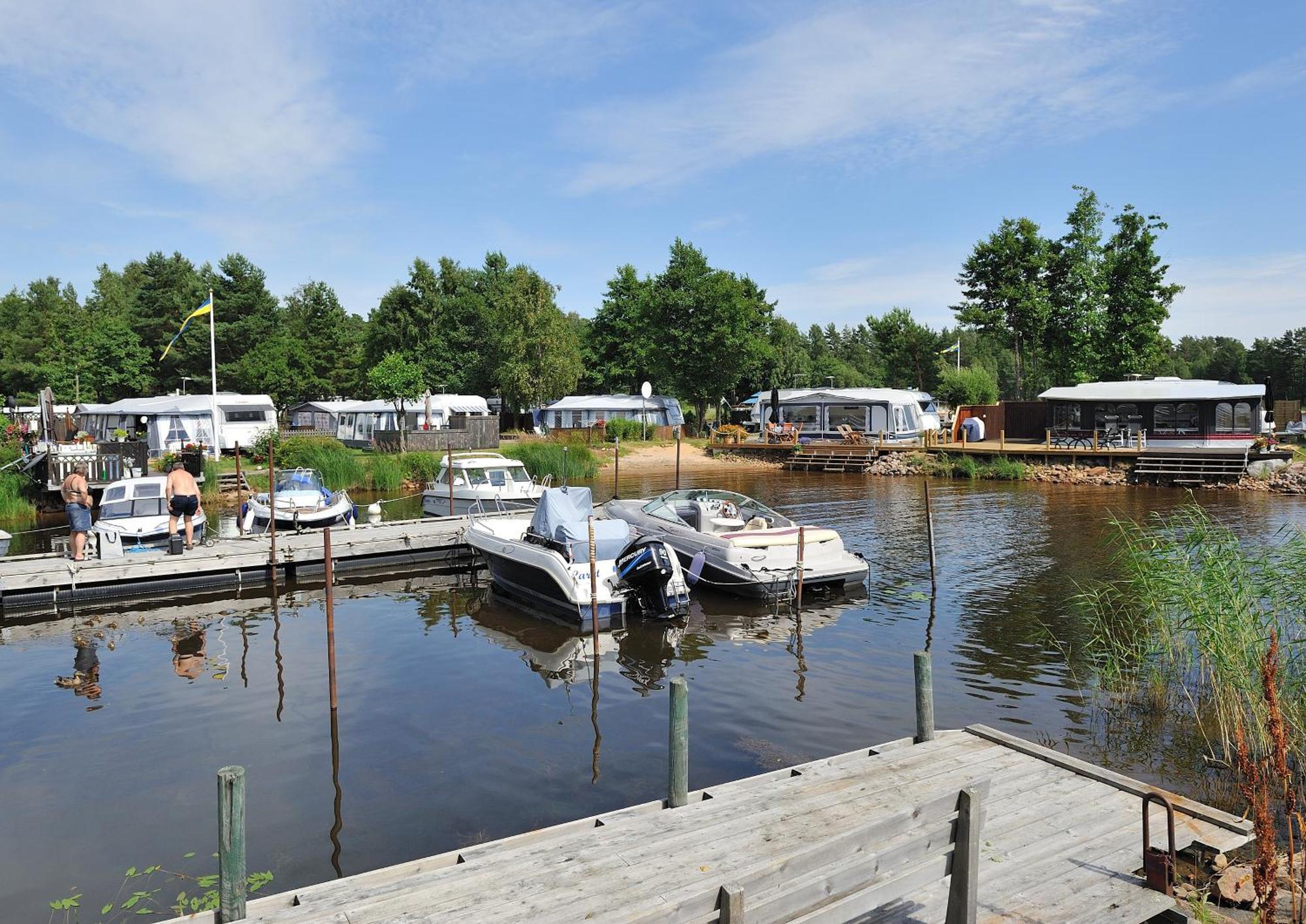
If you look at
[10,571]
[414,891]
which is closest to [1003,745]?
[414,891]

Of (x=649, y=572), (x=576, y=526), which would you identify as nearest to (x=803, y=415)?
(x=576, y=526)

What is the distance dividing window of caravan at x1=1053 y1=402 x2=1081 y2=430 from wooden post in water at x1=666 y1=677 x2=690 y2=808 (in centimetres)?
4284

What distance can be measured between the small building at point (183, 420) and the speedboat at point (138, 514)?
18.3 metres

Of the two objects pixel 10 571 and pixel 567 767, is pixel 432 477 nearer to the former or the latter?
pixel 10 571

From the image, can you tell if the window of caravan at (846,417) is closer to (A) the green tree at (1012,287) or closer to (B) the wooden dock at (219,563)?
(A) the green tree at (1012,287)

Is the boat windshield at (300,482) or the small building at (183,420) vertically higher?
the small building at (183,420)

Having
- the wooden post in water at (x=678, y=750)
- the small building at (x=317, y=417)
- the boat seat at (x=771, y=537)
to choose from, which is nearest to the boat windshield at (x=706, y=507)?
the boat seat at (x=771, y=537)

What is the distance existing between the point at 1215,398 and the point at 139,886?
43442 millimetres

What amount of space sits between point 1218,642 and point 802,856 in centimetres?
682

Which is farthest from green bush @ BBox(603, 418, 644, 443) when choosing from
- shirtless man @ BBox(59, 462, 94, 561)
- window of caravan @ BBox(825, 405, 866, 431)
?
shirtless man @ BBox(59, 462, 94, 561)

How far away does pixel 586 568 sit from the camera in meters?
15.9

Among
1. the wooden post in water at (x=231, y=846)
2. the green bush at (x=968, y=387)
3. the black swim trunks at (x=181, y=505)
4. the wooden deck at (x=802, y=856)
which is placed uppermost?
the green bush at (x=968, y=387)

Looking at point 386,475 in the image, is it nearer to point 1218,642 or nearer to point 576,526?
point 576,526

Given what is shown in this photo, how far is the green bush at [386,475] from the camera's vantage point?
118 feet
